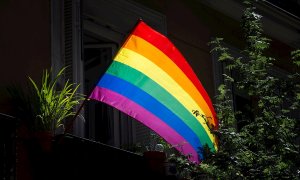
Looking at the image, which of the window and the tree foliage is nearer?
the tree foliage

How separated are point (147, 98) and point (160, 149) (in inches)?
28.0

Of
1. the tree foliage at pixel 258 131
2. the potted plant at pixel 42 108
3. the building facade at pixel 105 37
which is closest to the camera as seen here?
the potted plant at pixel 42 108

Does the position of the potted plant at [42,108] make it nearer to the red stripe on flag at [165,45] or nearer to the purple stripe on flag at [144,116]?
the purple stripe on flag at [144,116]

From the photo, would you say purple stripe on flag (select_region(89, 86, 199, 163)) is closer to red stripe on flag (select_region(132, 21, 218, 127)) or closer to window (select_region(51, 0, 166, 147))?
red stripe on flag (select_region(132, 21, 218, 127))

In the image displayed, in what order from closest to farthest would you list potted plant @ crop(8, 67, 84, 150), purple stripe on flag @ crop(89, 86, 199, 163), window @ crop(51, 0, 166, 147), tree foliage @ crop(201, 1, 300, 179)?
potted plant @ crop(8, 67, 84, 150)
tree foliage @ crop(201, 1, 300, 179)
purple stripe on flag @ crop(89, 86, 199, 163)
window @ crop(51, 0, 166, 147)

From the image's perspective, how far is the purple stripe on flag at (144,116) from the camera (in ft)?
29.9

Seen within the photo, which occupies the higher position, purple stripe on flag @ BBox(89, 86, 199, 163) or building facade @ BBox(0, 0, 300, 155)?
building facade @ BBox(0, 0, 300, 155)

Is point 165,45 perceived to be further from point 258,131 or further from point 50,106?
point 50,106

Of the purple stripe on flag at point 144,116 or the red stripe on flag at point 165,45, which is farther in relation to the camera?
the red stripe on flag at point 165,45

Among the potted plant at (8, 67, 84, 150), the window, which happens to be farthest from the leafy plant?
the window

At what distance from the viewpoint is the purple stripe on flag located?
912cm

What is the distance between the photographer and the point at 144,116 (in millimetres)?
9547

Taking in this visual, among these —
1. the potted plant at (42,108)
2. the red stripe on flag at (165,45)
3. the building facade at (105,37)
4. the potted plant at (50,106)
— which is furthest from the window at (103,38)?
the potted plant at (42,108)

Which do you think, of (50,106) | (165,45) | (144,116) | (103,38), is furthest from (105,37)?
(50,106)
